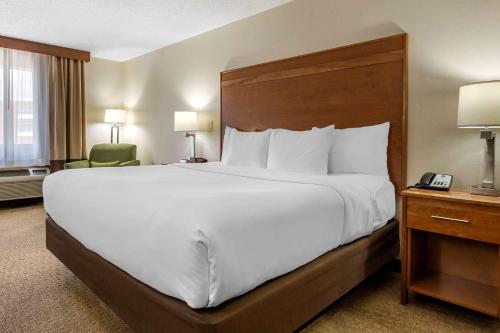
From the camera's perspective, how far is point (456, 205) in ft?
5.90

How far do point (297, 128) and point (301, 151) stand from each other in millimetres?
550

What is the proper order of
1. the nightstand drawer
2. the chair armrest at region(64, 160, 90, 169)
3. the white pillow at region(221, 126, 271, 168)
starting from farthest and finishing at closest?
the chair armrest at region(64, 160, 90, 169) < the white pillow at region(221, 126, 271, 168) < the nightstand drawer

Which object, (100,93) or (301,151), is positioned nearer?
(301,151)

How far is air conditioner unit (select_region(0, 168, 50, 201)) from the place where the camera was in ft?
14.9

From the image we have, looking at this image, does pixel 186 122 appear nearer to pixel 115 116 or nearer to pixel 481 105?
pixel 115 116

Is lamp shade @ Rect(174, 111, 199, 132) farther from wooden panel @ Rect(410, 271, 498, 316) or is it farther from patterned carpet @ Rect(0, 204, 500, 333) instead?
wooden panel @ Rect(410, 271, 498, 316)

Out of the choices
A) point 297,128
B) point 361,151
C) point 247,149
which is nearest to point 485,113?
point 361,151

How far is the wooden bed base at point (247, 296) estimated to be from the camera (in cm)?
116

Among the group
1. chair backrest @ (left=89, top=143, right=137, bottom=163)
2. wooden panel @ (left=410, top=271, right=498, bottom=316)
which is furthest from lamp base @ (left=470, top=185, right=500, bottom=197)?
chair backrest @ (left=89, top=143, right=137, bottom=163)

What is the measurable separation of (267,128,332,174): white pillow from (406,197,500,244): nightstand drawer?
2.42 ft

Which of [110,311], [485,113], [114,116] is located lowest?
[110,311]

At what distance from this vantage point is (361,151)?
249 cm

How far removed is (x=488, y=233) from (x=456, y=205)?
196 millimetres

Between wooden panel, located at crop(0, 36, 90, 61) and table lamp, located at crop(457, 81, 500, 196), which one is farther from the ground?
wooden panel, located at crop(0, 36, 90, 61)
